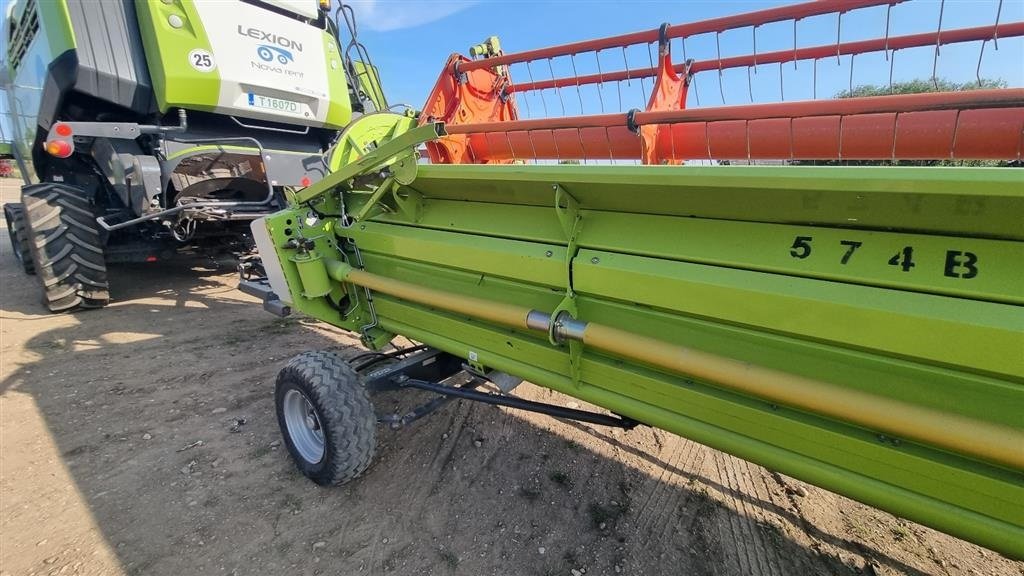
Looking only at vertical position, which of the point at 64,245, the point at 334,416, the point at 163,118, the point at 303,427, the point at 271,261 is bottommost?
the point at 303,427

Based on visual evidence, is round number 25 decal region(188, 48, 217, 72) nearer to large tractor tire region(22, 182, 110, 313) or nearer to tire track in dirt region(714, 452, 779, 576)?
large tractor tire region(22, 182, 110, 313)

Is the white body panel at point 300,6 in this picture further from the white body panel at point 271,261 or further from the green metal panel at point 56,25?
the white body panel at point 271,261

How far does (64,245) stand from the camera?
15.4 ft

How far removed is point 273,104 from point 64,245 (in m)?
2.35

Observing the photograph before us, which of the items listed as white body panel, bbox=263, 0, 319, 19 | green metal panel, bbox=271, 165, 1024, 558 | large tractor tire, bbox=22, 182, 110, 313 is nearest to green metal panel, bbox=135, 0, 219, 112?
white body panel, bbox=263, 0, 319, 19

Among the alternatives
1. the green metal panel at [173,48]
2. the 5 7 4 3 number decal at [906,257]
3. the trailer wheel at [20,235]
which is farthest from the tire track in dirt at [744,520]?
the trailer wheel at [20,235]

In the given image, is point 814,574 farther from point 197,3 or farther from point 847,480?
point 197,3

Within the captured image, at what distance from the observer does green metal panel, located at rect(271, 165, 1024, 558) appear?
1185 mm

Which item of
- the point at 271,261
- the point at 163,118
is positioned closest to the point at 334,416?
the point at 271,261

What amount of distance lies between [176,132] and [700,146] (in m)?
4.55

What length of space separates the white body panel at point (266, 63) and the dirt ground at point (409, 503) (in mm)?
2832

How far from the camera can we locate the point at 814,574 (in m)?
1.98

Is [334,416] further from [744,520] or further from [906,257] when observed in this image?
[906,257]

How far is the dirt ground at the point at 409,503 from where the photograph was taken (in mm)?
2062
